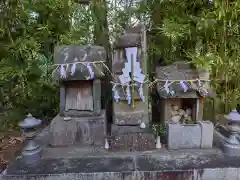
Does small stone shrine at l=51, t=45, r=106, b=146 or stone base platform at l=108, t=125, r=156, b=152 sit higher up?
small stone shrine at l=51, t=45, r=106, b=146

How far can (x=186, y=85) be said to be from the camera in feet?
6.84

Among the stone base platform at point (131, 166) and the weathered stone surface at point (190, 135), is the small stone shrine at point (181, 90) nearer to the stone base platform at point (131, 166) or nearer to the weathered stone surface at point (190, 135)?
the weathered stone surface at point (190, 135)

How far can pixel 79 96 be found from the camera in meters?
2.25

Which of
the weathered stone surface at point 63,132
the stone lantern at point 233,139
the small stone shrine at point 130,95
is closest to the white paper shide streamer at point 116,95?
the small stone shrine at point 130,95

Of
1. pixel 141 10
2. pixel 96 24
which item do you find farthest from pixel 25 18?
pixel 141 10

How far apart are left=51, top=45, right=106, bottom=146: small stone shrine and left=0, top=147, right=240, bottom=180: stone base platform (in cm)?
17

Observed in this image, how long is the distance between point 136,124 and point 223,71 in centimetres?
133

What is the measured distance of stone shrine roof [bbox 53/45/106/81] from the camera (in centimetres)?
210

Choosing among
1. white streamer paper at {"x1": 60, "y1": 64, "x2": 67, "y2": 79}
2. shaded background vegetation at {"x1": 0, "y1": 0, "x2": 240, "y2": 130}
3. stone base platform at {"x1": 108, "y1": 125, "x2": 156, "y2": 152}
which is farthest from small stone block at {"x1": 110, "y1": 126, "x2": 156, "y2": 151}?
shaded background vegetation at {"x1": 0, "y1": 0, "x2": 240, "y2": 130}

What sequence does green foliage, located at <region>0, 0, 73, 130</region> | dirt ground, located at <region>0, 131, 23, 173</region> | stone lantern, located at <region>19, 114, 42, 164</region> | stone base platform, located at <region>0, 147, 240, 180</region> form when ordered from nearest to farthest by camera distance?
stone base platform, located at <region>0, 147, 240, 180</region>, stone lantern, located at <region>19, 114, 42, 164</region>, dirt ground, located at <region>0, 131, 23, 173</region>, green foliage, located at <region>0, 0, 73, 130</region>

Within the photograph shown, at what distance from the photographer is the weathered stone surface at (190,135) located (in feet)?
6.82

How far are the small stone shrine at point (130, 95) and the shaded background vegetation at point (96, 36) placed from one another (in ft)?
1.72

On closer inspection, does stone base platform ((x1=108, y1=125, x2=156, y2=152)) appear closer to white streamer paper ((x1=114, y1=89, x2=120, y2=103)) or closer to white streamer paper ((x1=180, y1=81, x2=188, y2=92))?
white streamer paper ((x1=114, y1=89, x2=120, y2=103))

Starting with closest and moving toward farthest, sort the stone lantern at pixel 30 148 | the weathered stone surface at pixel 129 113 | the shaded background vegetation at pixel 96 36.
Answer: the stone lantern at pixel 30 148 → the weathered stone surface at pixel 129 113 → the shaded background vegetation at pixel 96 36
